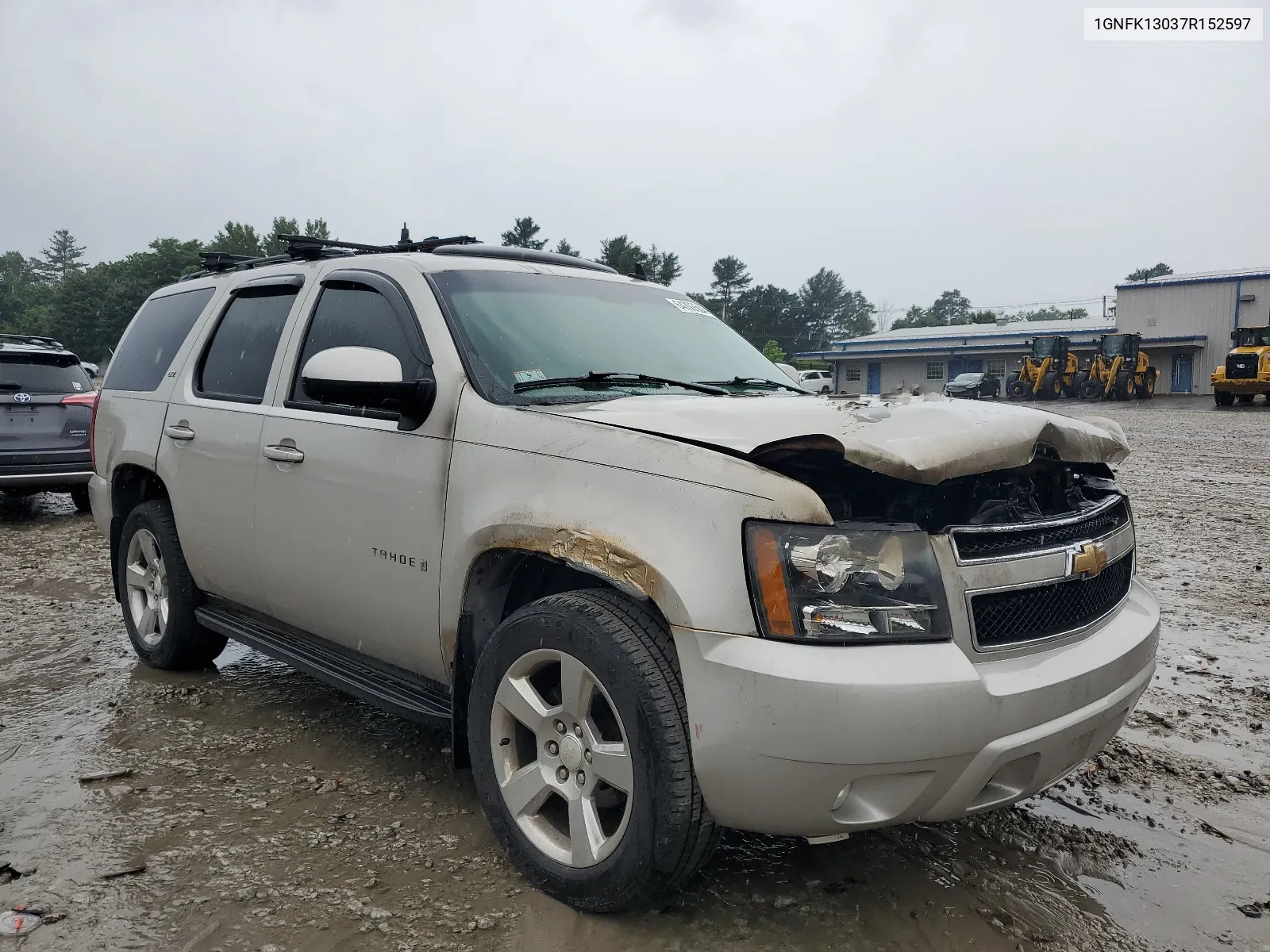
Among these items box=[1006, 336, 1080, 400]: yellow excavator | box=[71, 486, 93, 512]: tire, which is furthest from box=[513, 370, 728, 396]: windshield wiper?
box=[1006, 336, 1080, 400]: yellow excavator

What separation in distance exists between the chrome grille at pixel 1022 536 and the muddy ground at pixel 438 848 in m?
0.99

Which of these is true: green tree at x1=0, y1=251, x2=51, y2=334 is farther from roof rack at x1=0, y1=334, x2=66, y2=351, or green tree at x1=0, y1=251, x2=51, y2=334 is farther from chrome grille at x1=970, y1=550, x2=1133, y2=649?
chrome grille at x1=970, y1=550, x2=1133, y2=649

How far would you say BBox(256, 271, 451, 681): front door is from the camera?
2.91 m

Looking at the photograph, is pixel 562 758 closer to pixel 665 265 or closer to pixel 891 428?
pixel 891 428

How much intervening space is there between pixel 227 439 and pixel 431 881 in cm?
201

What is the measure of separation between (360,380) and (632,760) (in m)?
1.35

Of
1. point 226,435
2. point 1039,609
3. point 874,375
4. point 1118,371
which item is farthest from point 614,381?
point 874,375

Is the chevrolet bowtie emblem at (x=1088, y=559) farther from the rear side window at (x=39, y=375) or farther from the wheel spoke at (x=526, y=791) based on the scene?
the rear side window at (x=39, y=375)

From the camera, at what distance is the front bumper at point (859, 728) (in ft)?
6.70

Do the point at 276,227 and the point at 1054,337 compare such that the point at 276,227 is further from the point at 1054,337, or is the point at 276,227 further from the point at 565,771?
the point at 565,771

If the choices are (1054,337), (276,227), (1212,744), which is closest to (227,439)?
(1212,744)

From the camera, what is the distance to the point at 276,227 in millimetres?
98125

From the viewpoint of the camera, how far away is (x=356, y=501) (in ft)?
10.2

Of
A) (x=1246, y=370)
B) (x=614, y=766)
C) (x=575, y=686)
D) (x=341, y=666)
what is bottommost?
(x=341, y=666)
